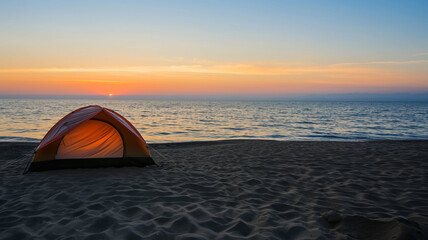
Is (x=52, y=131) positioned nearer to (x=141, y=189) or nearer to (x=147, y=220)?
(x=141, y=189)

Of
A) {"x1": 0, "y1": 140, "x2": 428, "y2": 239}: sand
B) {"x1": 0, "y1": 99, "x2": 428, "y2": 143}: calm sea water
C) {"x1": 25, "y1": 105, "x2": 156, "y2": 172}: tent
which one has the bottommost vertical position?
{"x1": 0, "y1": 99, "x2": 428, "y2": 143}: calm sea water

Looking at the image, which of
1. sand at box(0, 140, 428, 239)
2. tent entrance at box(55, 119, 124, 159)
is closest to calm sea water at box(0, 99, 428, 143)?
tent entrance at box(55, 119, 124, 159)

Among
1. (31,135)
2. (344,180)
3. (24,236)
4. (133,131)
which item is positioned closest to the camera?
(24,236)

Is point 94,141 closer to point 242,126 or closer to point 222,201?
point 222,201

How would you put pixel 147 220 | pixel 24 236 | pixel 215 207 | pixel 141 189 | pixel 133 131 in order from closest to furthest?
pixel 24 236 → pixel 147 220 → pixel 215 207 → pixel 141 189 → pixel 133 131

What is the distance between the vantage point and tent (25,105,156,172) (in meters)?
7.17

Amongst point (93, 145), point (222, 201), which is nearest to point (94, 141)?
point (93, 145)

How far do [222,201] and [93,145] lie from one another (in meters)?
4.99

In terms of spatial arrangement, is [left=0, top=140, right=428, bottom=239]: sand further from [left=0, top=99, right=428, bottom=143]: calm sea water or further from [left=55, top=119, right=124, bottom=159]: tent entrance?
[left=0, top=99, right=428, bottom=143]: calm sea water

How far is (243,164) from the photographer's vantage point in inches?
329

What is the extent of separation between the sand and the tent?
0.41 meters

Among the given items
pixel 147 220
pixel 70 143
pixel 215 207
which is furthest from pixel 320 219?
pixel 70 143

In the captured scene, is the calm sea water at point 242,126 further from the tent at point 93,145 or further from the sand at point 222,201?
the sand at point 222,201

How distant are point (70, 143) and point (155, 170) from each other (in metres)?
2.69
